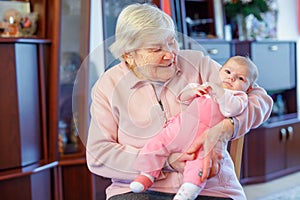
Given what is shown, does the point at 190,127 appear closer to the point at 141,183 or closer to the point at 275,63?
the point at 141,183

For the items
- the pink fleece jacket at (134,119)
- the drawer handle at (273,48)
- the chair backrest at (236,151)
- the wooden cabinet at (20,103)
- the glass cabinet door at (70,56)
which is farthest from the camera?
the drawer handle at (273,48)

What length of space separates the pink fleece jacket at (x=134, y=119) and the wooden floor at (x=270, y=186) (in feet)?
5.64

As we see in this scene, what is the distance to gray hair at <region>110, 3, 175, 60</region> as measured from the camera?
125cm

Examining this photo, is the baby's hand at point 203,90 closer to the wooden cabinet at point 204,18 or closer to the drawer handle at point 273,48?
the wooden cabinet at point 204,18

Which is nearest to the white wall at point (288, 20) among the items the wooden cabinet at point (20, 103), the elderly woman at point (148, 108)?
the wooden cabinet at point (20, 103)

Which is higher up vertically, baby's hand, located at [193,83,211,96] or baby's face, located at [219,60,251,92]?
baby's face, located at [219,60,251,92]

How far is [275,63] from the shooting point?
3377mm

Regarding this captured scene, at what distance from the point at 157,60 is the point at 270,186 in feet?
7.33

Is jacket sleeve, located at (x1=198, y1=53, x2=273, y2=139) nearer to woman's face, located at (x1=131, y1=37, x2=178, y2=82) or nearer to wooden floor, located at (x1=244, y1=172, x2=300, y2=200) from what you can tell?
woman's face, located at (x1=131, y1=37, x2=178, y2=82)

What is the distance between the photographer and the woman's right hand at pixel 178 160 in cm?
121

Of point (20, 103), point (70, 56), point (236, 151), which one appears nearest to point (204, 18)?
point (70, 56)

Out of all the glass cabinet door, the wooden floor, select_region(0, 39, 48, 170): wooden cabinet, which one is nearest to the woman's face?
select_region(0, 39, 48, 170): wooden cabinet

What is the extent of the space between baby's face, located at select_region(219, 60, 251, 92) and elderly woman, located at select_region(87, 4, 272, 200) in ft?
0.13

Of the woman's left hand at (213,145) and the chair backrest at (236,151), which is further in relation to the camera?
the chair backrest at (236,151)
